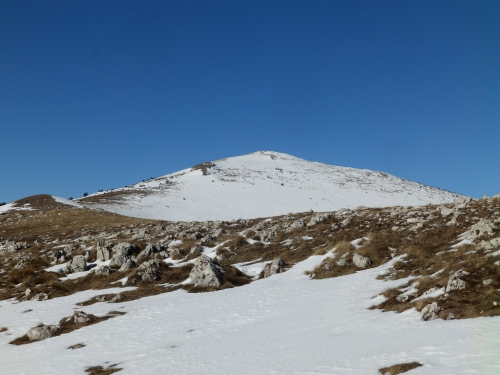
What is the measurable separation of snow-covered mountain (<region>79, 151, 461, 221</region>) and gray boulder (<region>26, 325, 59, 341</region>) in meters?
60.7

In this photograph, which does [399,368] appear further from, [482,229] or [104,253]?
[104,253]

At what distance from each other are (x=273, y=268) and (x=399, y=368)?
1751 centimetres

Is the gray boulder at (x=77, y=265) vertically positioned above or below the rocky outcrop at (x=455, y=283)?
above

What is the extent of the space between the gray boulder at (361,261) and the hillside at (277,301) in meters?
0.07

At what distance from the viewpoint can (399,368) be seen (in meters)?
9.95

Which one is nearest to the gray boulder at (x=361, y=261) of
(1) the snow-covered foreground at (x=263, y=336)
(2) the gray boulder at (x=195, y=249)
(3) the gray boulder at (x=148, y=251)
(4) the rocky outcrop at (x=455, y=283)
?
(1) the snow-covered foreground at (x=263, y=336)

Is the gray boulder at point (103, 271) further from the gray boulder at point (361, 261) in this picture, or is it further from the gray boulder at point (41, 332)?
the gray boulder at point (361, 261)

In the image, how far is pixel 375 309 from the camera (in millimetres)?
16438

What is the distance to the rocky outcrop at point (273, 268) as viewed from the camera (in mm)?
27078

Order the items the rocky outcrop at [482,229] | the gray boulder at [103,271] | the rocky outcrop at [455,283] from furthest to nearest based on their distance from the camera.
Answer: the gray boulder at [103,271] → the rocky outcrop at [482,229] → the rocky outcrop at [455,283]

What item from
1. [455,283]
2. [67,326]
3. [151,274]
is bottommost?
[67,326]

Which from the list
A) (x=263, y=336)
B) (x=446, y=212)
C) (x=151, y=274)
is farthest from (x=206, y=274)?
(x=446, y=212)

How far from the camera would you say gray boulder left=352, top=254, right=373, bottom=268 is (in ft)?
80.0

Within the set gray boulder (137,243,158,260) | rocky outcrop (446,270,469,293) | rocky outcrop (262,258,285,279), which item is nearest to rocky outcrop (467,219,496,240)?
A: rocky outcrop (446,270,469,293)
